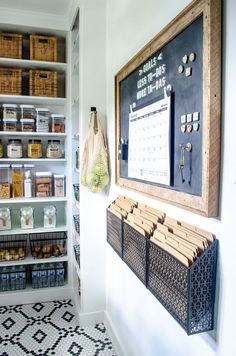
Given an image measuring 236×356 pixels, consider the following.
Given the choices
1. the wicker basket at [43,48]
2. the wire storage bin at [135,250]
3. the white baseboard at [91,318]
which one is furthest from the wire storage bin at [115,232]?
the wicker basket at [43,48]

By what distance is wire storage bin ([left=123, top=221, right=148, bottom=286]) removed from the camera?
1.39 m

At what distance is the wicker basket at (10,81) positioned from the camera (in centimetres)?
280

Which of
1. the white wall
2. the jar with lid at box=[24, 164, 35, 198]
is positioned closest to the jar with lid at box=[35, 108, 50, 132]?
the jar with lid at box=[24, 164, 35, 198]

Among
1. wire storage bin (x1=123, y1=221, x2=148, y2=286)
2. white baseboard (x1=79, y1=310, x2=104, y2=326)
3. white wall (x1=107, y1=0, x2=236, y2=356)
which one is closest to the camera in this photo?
white wall (x1=107, y1=0, x2=236, y2=356)

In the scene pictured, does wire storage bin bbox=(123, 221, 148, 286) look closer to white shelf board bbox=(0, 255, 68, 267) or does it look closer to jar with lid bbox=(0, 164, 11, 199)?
white shelf board bbox=(0, 255, 68, 267)

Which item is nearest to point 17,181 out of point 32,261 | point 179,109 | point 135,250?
point 32,261

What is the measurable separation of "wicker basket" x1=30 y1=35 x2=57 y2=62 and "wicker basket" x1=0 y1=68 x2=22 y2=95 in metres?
0.21

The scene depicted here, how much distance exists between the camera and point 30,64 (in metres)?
2.89

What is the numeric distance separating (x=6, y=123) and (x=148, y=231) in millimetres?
2059

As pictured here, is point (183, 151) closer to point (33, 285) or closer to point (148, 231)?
point (148, 231)

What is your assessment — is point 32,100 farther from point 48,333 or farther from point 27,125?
point 48,333

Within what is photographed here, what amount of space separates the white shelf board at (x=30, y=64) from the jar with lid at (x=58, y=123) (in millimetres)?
477

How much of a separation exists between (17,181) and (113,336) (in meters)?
1.62

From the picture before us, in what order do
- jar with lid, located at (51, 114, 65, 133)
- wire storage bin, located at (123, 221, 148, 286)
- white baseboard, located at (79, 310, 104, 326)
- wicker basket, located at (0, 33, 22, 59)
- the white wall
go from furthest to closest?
jar with lid, located at (51, 114, 65, 133) < wicker basket, located at (0, 33, 22, 59) < white baseboard, located at (79, 310, 104, 326) < wire storage bin, located at (123, 221, 148, 286) < the white wall
